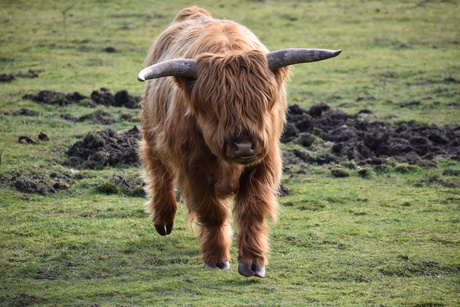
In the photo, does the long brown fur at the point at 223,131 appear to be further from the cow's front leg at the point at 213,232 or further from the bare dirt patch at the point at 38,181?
the bare dirt patch at the point at 38,181

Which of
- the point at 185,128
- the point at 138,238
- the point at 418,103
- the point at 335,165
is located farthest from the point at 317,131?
the point at 185,128

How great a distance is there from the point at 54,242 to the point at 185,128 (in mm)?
1636

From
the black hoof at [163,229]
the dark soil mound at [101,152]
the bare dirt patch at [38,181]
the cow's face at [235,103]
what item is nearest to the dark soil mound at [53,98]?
the dark soil mound at [101,152]

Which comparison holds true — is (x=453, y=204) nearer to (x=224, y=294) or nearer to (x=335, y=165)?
(x=335, y=165)

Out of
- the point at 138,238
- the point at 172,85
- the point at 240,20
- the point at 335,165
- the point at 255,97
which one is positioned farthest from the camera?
the point at 240,20

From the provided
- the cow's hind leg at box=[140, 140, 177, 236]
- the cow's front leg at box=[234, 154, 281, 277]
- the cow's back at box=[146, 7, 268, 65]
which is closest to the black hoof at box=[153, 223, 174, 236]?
the cow's hind leg at box=[140, 140, 177, 236]

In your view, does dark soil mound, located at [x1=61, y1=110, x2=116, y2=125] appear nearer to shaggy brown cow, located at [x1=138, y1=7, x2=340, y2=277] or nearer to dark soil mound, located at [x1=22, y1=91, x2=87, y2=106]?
dark soil mound, located at [x1=22, y1=91, x2=87, y2=106]

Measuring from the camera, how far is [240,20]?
16.9m

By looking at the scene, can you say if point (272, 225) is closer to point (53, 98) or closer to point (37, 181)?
point (37, 181)

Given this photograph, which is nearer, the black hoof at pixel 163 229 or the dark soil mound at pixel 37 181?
the black hoof at pixel 163 229

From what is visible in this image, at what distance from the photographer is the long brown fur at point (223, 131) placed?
14.8 ft

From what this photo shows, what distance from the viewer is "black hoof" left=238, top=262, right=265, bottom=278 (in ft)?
15.7

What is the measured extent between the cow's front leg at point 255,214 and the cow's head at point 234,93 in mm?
415

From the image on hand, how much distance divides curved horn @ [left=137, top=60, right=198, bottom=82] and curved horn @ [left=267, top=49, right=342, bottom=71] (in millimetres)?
543
